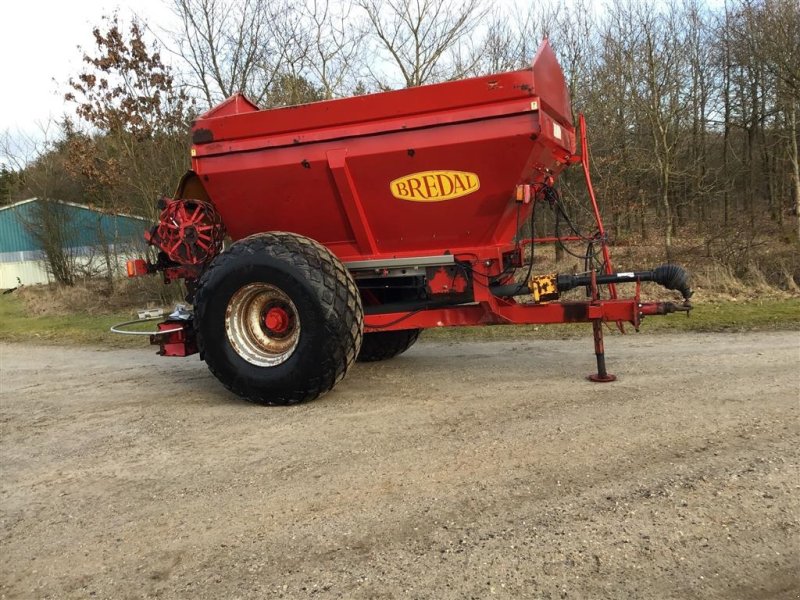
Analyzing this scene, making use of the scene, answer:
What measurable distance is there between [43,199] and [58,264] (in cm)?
287

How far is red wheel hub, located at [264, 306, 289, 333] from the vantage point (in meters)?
5.74

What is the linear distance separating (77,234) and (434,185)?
25.8 meters

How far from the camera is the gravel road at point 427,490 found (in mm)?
2707

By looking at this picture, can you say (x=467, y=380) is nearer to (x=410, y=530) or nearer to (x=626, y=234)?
(x=410, y=530)

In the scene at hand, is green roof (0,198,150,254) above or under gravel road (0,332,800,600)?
above

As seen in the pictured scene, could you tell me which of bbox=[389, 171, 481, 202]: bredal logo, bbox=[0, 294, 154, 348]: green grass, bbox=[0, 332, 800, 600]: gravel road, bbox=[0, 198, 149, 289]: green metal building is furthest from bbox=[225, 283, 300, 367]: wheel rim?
bbox=[0, 198, 149, 289]: green metal building

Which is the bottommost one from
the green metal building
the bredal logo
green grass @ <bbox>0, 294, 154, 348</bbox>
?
green grass @ <bbox>0, 294, 154, 348</bbox>

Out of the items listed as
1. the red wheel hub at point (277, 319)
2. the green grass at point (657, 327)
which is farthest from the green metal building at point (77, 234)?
the red wheel hub at point (277, 319)

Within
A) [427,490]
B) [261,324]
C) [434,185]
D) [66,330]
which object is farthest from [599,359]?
[66,330]

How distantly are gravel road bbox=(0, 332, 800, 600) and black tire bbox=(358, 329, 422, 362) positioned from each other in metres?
1.11

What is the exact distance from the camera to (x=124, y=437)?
4945mm

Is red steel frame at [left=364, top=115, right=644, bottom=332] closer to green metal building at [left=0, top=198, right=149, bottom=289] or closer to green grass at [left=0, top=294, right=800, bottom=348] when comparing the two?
green grass at [left=0, top=294, right=800, bottom=348]

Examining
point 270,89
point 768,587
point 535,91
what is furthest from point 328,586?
point 270,89

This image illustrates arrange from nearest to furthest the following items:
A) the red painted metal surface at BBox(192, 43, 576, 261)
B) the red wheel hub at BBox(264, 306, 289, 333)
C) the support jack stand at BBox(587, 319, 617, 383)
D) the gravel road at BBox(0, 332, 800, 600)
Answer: the gravel road at BBox(0, 332, 800, 600)
the red painted metal surface at BBox(192, 43, 576, 261)
the support jack stand at BBox(587, 319, 617, 383)
the red wheel hub at BBox(264, 306, 289, 333)
